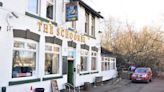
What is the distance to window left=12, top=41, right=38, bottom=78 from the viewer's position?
12.8m

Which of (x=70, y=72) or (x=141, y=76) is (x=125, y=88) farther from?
(x=141, y=76)

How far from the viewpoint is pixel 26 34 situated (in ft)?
43.0

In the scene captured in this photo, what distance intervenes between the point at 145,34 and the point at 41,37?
32.6 meters

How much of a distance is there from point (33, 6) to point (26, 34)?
2075mm

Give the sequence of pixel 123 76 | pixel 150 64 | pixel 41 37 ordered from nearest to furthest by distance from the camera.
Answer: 1. pixel 41 37
2. pixel 123 76
3. pixel 150 64

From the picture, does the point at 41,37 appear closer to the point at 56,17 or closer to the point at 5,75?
the point at 56,17

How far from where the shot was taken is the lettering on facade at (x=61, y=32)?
1493cm

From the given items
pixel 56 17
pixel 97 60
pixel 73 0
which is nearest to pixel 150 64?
pixel 97 60

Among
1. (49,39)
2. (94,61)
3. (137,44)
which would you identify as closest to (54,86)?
(49,39)

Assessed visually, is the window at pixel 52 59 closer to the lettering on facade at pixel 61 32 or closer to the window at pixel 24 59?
the lettering on facade at pixel 61 32

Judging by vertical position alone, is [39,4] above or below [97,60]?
above

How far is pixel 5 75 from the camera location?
38.6 ft

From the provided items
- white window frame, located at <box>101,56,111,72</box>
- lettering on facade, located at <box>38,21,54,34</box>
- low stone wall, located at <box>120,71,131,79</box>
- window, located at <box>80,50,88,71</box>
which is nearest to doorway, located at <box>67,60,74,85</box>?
window, located at <box>80,50,88,71</box>

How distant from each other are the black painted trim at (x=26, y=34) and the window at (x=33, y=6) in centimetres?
125
